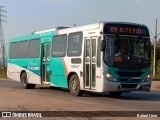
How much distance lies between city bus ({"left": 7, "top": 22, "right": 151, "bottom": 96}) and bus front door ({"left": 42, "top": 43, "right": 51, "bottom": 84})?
706 mm

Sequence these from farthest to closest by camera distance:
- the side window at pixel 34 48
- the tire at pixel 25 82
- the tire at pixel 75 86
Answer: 1. the tire at pixel 25 82
2. the side window at pixel 34 48
3. the tire at pixel 75 86

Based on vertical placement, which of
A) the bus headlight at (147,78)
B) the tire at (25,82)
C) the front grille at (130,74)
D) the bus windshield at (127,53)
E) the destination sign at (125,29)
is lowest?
the tire at (25,82)

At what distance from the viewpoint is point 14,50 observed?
25.1 meters

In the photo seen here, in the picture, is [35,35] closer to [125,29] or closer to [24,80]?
[24,80]

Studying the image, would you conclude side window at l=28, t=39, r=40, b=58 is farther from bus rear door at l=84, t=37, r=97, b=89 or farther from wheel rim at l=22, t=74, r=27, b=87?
bus rear door at l=84, t=37, r=97, b=89

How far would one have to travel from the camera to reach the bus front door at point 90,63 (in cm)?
1700

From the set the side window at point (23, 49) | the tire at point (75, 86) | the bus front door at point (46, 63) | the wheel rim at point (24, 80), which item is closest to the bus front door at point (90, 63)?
the tire at point (75, 86)

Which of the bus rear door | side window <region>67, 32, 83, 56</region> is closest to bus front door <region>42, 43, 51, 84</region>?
side window <region>67, 32, 83, 56</region>

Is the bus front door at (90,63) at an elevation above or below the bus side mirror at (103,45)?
below

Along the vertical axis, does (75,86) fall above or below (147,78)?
below

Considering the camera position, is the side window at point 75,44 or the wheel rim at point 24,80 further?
the wheel rim at point 24,80

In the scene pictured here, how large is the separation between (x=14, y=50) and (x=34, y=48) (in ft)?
10.7

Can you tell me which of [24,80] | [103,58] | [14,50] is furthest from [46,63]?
[103,58]

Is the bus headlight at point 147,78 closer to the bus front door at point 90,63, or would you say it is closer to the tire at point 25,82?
the bus front door at point 90,63
